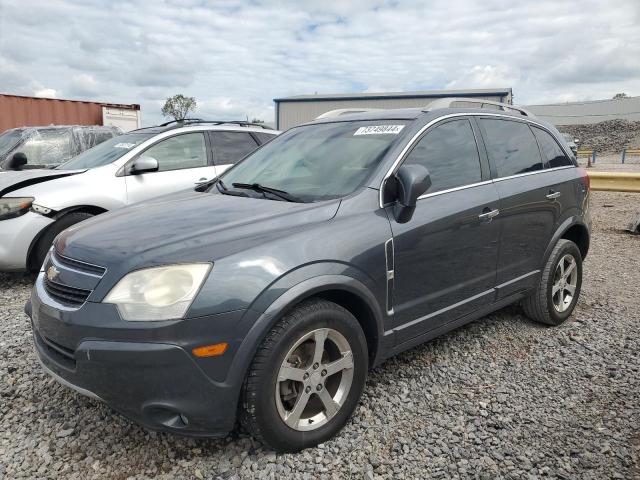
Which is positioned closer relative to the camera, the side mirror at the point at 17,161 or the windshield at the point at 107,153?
the windshield at the point at 107,153

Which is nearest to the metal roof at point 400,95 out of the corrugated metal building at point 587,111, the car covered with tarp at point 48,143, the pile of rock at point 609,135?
the pile of rock at point 609,135

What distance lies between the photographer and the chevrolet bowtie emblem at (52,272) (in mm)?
2520

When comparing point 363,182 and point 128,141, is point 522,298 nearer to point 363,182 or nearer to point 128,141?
point 363,182

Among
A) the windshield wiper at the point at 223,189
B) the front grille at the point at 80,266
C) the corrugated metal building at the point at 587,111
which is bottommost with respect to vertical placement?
the front grille at the point at 80,266

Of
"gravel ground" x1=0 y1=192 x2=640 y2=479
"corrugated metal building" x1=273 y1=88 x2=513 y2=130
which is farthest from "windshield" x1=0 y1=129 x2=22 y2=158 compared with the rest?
"corrugated metal building" x1=273 y1=88 x2=513 y2=130

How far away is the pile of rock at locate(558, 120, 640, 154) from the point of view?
36.3 meters

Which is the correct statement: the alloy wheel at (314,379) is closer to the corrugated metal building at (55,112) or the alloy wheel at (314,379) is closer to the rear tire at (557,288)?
the rear tire at (557,288)

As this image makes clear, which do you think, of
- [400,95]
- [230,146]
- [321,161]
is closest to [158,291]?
[321,161]

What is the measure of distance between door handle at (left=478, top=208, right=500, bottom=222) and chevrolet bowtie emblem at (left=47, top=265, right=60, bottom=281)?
95.3 inches

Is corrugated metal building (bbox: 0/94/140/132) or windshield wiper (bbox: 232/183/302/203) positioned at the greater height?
corrugated metal building (bbox: 0/94/140/132)

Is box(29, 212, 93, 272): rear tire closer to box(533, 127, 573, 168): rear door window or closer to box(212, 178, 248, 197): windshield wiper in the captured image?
box(212, 178, 248, 197): windshield wiper

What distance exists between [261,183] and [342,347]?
1.25 meters

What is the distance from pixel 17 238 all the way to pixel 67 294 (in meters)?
3.06

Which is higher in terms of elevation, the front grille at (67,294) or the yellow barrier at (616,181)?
the front grille at (67,294)
